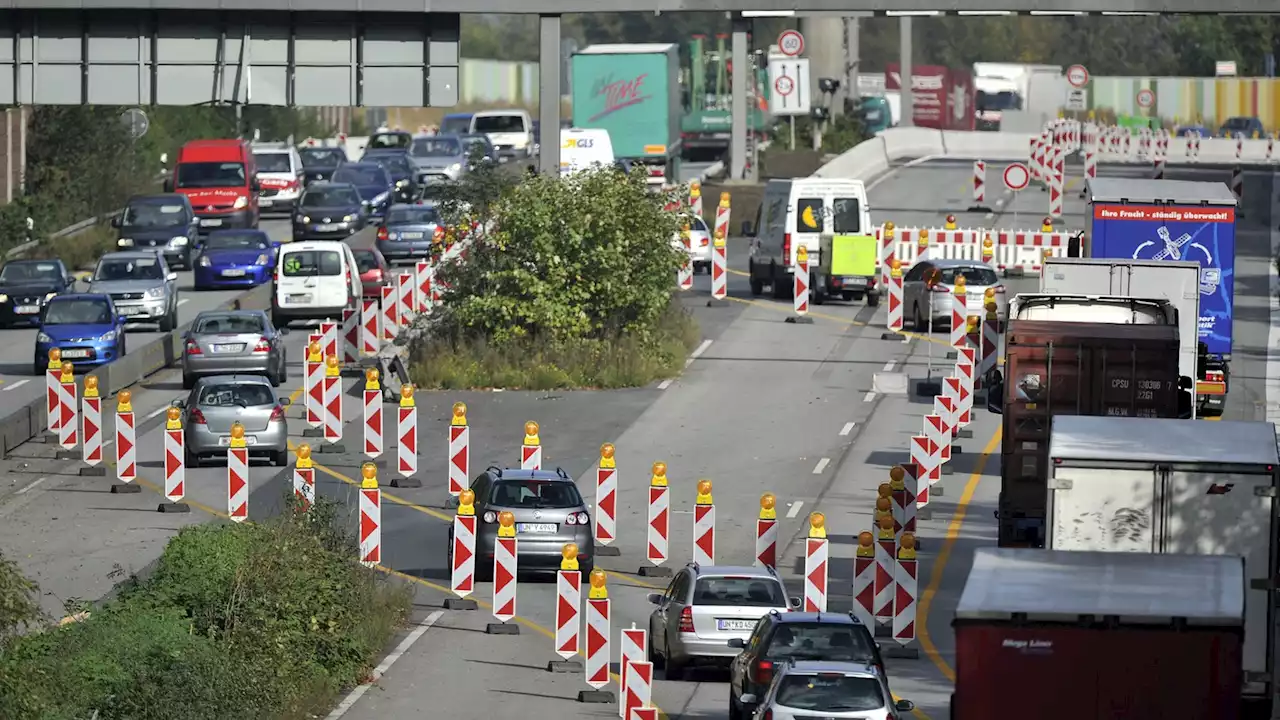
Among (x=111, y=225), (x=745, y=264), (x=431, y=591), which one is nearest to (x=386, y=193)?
(x=111, y=225)

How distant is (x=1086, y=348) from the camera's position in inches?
985

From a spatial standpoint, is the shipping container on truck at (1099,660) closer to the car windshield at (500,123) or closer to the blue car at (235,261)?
the blue car at (235,261)

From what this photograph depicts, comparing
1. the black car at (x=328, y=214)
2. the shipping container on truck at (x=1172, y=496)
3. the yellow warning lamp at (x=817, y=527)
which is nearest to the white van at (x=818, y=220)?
the black car at (x=328, y=214)

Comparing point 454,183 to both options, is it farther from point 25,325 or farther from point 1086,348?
point 1086,348

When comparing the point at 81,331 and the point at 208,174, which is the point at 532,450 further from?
the point at 208,174

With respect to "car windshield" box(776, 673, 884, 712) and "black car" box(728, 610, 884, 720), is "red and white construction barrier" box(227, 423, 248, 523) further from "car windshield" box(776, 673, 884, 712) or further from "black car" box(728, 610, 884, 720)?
"car windshield" box(776, 673, 884, 712)

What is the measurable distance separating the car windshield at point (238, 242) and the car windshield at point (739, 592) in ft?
103

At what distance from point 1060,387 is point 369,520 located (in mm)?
7719

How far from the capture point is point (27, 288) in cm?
4744

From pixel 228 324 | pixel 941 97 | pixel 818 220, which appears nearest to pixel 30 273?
pixel 228 324

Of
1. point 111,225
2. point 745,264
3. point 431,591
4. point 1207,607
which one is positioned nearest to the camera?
point 1207,607

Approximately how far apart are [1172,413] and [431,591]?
831 centimetres

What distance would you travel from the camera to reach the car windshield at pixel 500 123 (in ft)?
264

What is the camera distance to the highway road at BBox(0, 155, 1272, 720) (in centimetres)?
2252
